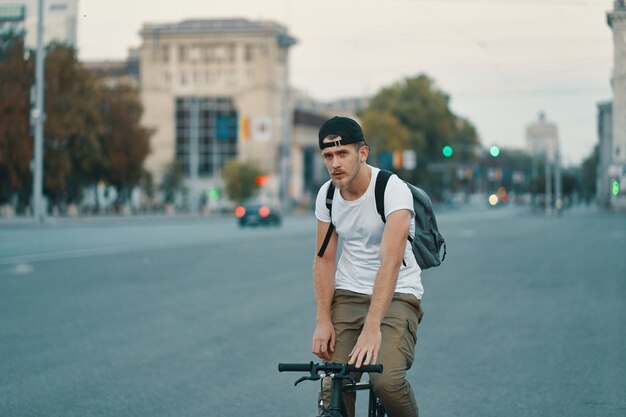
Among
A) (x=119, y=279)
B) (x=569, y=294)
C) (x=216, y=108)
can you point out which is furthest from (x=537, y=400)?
(x=216, y=108)

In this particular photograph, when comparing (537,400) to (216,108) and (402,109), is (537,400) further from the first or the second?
(402,109)

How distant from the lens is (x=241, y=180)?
9538cm

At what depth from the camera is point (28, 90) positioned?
5525 centimetres

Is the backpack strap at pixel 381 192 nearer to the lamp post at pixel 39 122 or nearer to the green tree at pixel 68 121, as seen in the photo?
the lamp post at pixel 39 122

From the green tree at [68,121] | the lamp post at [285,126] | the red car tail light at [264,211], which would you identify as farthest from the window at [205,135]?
the red car tail light at [264,211]

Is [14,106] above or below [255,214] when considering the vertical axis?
above

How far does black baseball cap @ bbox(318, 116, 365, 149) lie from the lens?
436cm

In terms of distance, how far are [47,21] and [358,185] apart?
53036 mm

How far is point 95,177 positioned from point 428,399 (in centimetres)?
6119

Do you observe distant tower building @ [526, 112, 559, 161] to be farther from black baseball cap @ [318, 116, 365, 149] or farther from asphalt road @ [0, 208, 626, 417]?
black baseball cap @ [318, 116, 365, 149]

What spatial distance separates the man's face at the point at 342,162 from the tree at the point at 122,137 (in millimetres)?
61680

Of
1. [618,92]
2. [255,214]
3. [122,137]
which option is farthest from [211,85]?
[618,92]

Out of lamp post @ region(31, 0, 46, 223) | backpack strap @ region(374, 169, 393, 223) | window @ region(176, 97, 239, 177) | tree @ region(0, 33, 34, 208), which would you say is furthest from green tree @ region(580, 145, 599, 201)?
window @ region(176, 97, 239, 177)

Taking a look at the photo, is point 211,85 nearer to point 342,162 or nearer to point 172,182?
point 172,182
